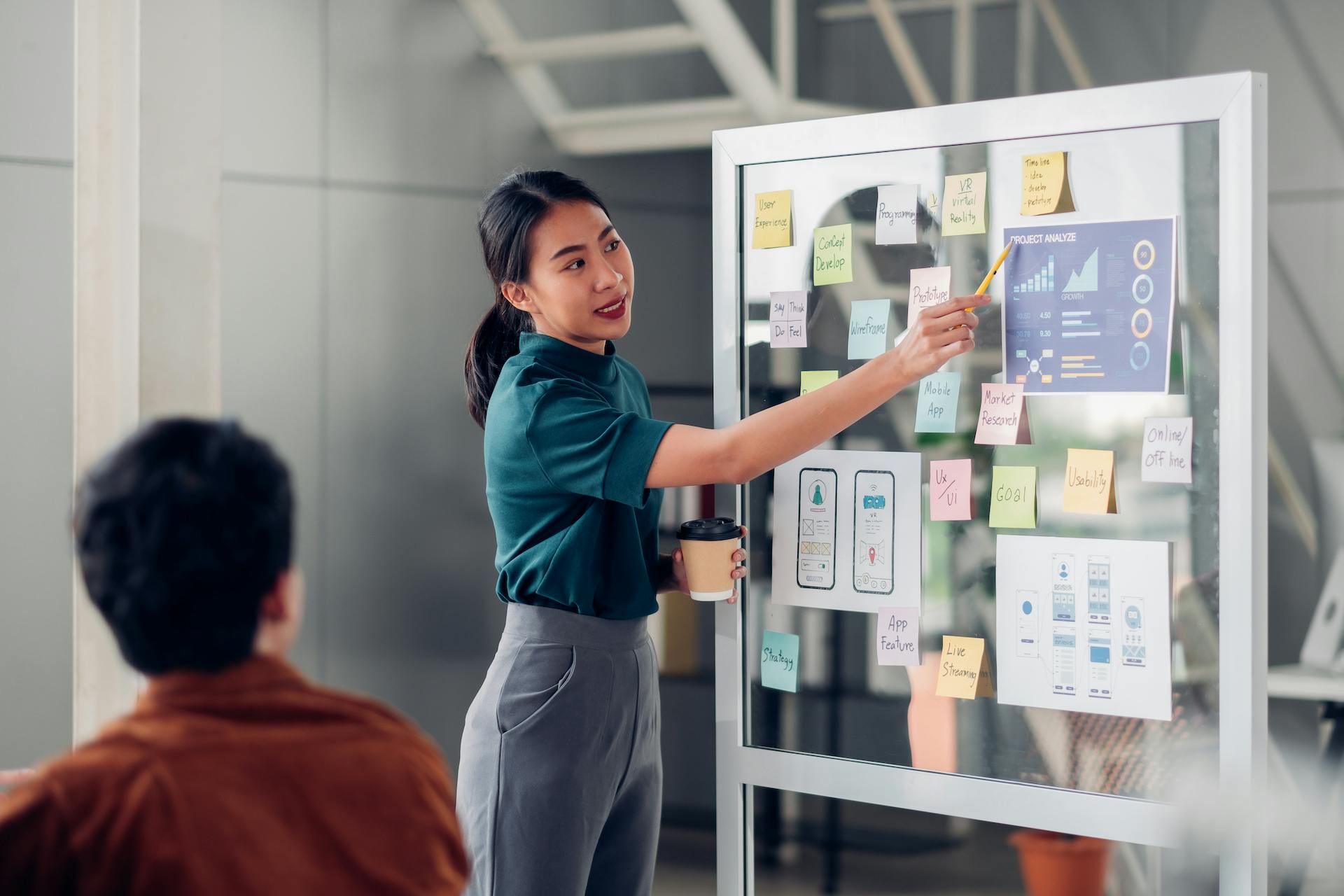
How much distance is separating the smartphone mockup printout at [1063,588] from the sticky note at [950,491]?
142 mm

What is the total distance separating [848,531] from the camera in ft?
6.37

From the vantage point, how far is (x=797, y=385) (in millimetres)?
2043

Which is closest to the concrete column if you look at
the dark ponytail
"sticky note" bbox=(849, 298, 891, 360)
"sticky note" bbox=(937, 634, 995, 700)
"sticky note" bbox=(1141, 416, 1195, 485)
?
the dark ponytail

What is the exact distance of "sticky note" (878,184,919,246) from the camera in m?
1.88

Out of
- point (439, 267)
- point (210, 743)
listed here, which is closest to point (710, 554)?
point (210, 743)

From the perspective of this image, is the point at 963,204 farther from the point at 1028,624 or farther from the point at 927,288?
the point at 1028,624

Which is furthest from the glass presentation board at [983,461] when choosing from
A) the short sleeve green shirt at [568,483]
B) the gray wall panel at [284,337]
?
the gray wall panel at [284,337]

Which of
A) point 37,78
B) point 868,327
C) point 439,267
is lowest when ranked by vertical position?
point 868,327

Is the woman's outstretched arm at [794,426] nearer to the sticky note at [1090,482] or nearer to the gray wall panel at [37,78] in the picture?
the sticky note at [1090,482]

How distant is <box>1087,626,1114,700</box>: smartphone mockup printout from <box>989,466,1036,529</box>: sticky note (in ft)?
0.57

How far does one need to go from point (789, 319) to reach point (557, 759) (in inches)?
31.5

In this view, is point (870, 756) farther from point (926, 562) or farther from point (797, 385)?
point (797, 385)

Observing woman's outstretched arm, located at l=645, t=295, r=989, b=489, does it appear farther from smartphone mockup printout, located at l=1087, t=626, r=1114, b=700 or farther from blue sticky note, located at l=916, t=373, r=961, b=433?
smartphone mockup printout, located at l=1087, t=626, r=1114, b=700

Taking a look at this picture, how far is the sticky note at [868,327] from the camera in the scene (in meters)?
1.91
